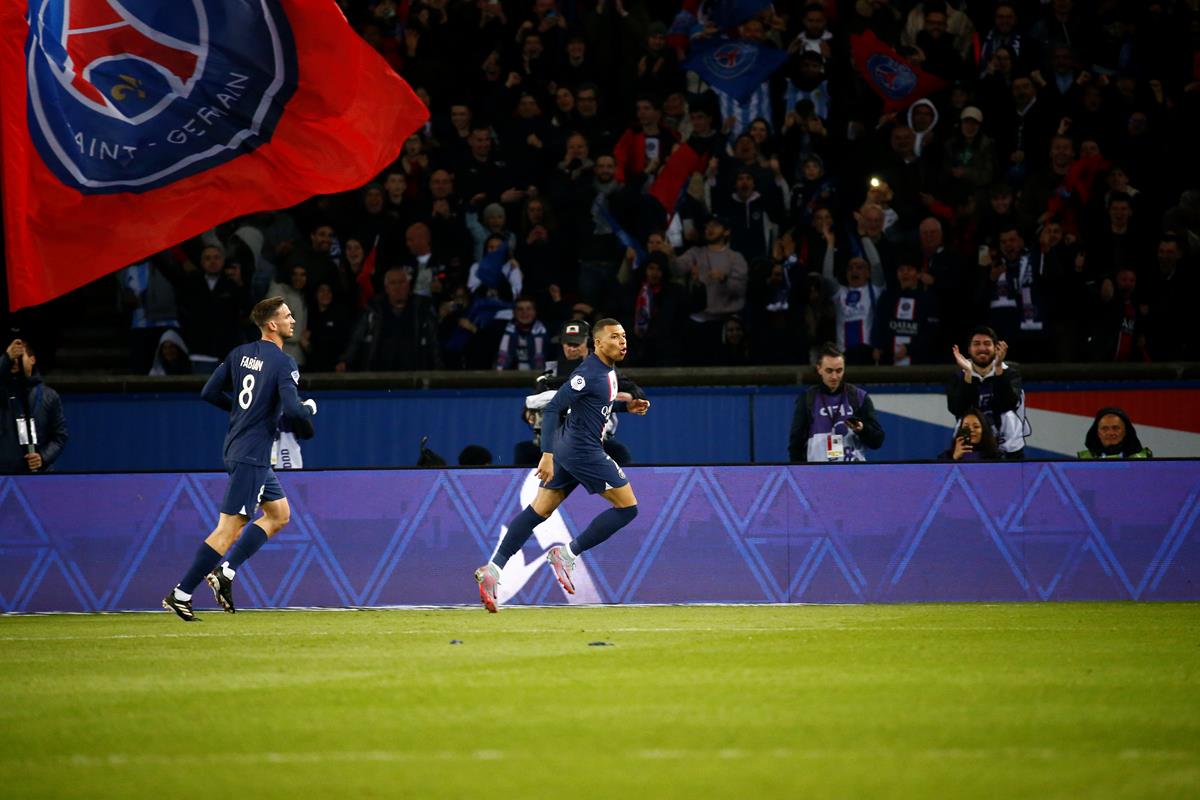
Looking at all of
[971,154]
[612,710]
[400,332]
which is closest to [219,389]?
[400,332]

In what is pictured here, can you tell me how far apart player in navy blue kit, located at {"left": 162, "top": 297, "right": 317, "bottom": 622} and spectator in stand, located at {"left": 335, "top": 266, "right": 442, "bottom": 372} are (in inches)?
219

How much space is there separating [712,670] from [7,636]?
5700 millimetres

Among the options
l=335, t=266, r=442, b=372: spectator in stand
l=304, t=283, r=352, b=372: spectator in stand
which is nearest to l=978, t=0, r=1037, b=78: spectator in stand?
l=335, t=266, r=442, b=372: spectator in stand

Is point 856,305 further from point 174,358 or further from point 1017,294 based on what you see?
point 174,358

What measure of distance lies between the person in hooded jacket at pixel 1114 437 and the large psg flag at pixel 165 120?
22.0ft

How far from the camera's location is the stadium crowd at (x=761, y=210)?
58.4 feet

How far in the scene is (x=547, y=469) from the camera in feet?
43.0

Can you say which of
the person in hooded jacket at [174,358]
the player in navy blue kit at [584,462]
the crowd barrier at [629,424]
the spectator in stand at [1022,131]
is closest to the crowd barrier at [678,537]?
the player in navy blue kit at [584,462]

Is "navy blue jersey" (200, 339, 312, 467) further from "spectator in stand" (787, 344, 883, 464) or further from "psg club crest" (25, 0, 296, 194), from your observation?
"spectator in stand" (787, 344, 883, 464)

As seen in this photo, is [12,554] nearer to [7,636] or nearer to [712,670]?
[7,636]

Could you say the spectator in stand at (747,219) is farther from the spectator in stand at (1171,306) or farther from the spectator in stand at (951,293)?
the spectator in stand at (1171,306)

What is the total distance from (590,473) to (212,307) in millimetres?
7171

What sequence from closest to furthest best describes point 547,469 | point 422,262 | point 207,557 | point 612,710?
point 612,710, point 207,557, point 547,469, point 422,262

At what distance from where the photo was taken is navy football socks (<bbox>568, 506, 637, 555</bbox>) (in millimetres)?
13086
